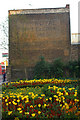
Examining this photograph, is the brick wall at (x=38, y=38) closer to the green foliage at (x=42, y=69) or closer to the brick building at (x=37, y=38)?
the brick building at (x=37, y=38)

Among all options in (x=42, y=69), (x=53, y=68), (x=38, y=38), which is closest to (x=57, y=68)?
(x=53, y=68)

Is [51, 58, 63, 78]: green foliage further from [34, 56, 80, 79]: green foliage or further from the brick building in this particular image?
the brick building

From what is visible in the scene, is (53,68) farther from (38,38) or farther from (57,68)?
(38,38)

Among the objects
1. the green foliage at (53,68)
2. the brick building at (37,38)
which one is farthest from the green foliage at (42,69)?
the brick building at (37,38)

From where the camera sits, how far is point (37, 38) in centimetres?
1281

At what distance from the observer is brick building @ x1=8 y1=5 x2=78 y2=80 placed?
42.0ft

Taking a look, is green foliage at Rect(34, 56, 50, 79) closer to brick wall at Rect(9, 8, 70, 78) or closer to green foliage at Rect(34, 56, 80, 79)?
green foliage at Rect(34, 56, 80, 79)

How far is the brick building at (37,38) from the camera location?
12.8 meters

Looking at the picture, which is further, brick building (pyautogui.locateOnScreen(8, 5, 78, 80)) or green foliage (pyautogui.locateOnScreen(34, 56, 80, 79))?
brick building (pyautogui.locateOnScreen(8, 5, 78, 80))

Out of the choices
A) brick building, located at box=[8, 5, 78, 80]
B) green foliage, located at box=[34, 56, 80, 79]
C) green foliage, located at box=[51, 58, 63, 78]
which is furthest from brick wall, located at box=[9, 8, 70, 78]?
green foliage, located at box=[51, 58, 63, 78]

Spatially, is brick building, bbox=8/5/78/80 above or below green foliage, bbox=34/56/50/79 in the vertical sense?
above

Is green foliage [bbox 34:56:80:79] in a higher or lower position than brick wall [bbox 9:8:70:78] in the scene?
lower

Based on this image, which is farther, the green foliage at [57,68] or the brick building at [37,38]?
the brick building at [37,38]

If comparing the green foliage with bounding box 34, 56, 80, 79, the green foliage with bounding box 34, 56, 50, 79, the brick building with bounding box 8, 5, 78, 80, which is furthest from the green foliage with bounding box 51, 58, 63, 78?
the brick building with bounding box 8, 5, 78, 80
